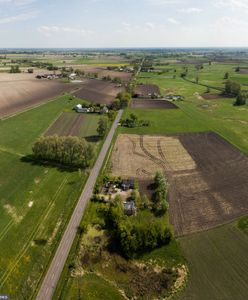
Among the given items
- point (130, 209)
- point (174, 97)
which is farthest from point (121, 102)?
point (130, 209)

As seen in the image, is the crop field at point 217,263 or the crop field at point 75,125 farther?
the crop field at point 75,125

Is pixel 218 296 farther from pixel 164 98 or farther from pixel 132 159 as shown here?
pixel 164 98

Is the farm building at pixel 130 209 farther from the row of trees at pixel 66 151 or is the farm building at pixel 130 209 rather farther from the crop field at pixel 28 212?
the row of trees at pixel 66 151

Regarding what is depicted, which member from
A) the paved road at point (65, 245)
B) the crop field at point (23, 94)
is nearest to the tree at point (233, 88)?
the crop field at point (23, 94)

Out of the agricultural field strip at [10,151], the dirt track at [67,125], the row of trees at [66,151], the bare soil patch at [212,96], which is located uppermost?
the row of trees at [66,151]

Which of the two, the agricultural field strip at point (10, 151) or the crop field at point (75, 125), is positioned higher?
the agricultural field strip at point (10, 151)

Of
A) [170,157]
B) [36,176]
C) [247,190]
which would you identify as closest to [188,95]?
[170,157]

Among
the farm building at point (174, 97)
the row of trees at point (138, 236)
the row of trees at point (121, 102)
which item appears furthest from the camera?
the farm building at point (174, 97)
